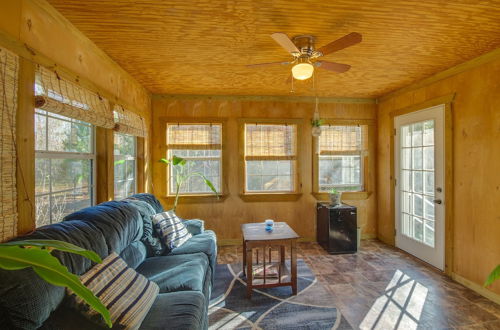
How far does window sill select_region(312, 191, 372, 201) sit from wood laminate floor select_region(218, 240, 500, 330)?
96cm

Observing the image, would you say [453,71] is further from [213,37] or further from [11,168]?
[11,168]

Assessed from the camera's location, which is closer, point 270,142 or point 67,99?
point 67,99

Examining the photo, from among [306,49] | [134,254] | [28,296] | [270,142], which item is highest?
[306,49]

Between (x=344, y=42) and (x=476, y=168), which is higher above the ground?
(x=344, y=42)

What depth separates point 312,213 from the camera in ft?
14.1

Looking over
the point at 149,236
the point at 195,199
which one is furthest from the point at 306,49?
the point at 195,199

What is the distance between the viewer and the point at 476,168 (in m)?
2.72

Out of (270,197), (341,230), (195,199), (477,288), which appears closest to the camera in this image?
(477,288)

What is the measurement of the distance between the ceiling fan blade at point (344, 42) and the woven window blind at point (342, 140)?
242 cm

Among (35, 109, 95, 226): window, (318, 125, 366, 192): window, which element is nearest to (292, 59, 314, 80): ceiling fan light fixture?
(35, 109, 95, 226): window

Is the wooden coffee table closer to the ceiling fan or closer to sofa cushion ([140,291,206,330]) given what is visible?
sofa cushion ([140,291,206,330])

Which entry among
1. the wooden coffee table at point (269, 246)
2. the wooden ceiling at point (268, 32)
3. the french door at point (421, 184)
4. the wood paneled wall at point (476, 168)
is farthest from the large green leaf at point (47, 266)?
the french door at point (421, 184)

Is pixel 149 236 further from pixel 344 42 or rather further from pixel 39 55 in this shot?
pixel 344 42

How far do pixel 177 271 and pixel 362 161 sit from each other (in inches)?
143
